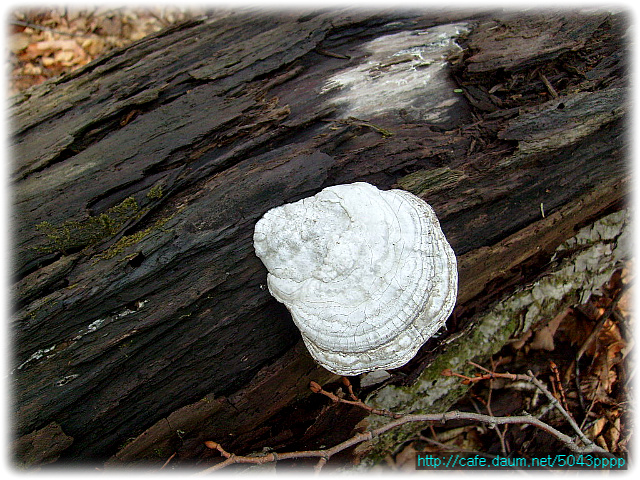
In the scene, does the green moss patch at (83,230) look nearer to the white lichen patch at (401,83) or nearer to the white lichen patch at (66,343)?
the white lichen patch at (66,343)

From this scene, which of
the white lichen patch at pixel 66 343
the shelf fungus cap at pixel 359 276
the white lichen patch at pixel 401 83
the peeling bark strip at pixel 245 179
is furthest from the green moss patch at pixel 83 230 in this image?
the white lichen patch at pixel 401 83

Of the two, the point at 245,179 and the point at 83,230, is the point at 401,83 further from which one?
the point at 83,230

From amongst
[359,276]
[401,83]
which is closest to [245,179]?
[359,276]

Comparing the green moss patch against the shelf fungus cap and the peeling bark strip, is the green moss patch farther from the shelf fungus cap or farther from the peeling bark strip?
the shelf fungus cap

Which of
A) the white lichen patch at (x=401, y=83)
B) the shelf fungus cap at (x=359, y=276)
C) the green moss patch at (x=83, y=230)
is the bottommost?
the shelf fungus cap at (x=359, y=276)

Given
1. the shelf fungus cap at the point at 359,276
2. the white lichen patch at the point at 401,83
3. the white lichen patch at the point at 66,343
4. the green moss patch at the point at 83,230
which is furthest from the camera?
the white lichen patch at the point at 401,83

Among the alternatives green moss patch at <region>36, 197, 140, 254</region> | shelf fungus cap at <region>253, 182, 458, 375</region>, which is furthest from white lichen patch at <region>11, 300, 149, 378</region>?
shelf fungus cap at <region>253, 182, 458, 375</region>

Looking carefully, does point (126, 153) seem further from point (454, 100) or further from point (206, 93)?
point (454, 100)
